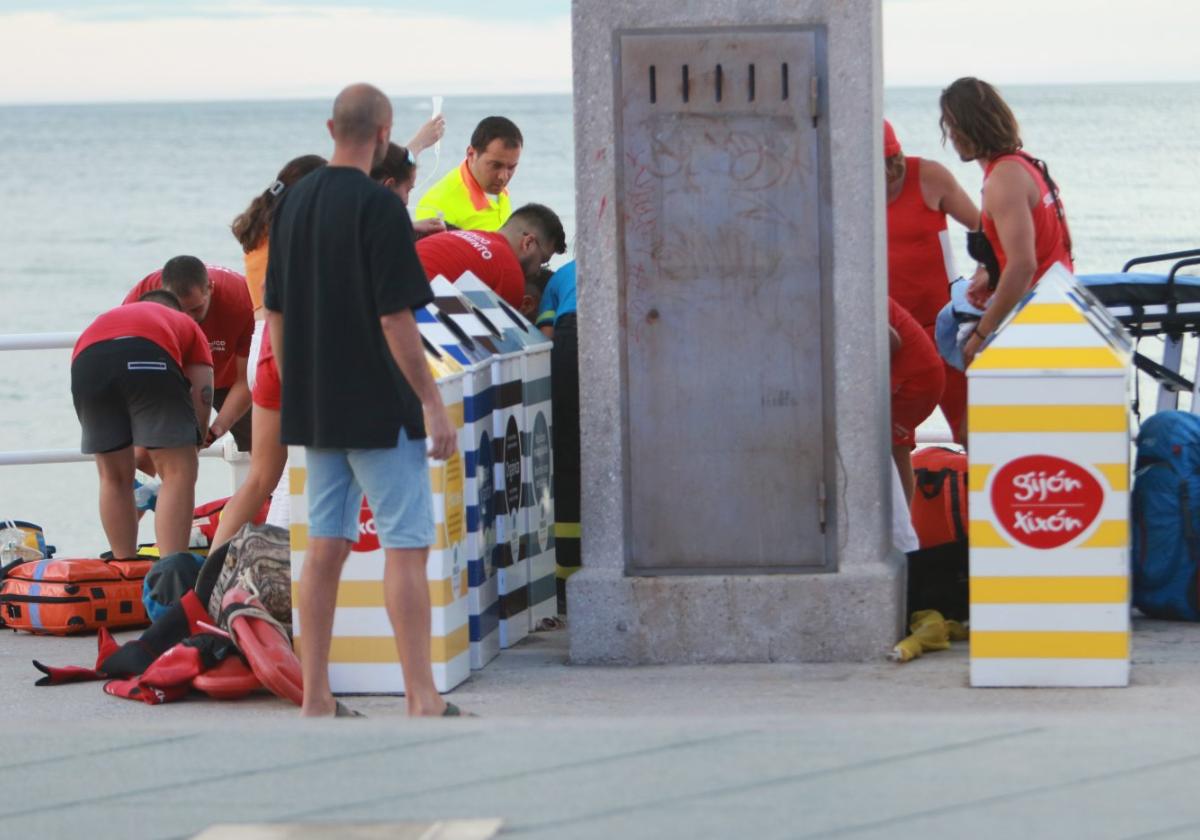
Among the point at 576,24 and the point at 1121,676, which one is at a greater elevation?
the point at 576,24

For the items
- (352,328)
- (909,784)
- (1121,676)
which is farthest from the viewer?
(1121,676)

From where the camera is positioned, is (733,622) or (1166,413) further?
(1166,413)

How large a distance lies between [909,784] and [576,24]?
11.5 feet

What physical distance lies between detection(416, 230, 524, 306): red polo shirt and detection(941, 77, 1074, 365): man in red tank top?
1663 millimetres

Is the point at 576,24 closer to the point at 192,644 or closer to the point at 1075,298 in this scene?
the point at 1075,298

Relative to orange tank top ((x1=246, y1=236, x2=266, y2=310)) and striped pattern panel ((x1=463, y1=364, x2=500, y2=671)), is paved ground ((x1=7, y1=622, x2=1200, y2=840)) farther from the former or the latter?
orange tank top ((x1=246, y1=236, x2=266, y2=310))

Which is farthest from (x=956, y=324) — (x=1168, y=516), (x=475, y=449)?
(x=475, y=449)

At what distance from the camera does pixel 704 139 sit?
6.29m

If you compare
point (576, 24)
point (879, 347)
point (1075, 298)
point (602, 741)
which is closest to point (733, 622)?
point (879, 347)

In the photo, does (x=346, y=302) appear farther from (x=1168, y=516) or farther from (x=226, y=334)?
(x=226, y=334)

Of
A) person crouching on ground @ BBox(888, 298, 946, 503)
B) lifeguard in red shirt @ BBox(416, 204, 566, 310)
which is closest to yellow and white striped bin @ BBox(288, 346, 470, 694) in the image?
lifeguard in red shirt @ BBox(416, 204, 566, 310)

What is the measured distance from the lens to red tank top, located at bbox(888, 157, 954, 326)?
770cm

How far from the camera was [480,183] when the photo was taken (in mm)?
9242

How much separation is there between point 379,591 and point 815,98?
2007 millimetres
